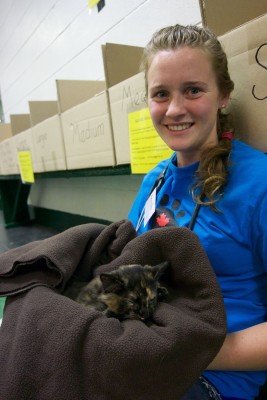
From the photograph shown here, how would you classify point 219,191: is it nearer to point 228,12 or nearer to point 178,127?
point 178,127

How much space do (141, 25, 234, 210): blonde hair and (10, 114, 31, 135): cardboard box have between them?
2024 millimetres

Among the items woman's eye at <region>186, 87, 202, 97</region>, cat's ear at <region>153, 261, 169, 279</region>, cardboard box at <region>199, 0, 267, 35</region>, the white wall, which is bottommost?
cat's ear at <region>153, 261, 169, 279</region>

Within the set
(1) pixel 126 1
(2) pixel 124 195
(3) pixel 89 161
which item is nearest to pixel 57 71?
(1) pixel 126 1

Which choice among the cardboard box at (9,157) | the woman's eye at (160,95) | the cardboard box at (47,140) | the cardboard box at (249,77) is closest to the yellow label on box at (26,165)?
the cardboard box at (47,140)

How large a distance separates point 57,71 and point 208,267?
97.4 inches

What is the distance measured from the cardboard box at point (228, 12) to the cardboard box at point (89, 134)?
18.7 inches

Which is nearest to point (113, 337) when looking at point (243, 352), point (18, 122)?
point (243, 352)

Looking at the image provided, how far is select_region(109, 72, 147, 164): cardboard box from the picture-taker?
970mm

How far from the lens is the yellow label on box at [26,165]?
199 centimetres

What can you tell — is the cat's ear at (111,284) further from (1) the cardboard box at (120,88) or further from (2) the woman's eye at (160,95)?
(1) the cardboard box at (120,88)

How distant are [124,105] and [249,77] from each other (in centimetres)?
48

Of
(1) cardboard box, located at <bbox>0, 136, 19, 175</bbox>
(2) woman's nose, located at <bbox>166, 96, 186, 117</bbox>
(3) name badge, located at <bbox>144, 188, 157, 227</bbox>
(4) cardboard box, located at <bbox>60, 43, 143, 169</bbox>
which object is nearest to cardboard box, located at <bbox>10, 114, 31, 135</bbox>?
(1) cardboard box, located at <bbox>0, 136, 19, 175</bbox>

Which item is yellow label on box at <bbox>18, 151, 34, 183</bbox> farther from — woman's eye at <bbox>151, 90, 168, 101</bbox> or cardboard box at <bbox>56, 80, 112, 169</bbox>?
woman's eye at <bbox>151, 90, 168, 101</bbox>

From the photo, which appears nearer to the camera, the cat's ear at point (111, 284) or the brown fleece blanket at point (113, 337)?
the brown fleece blanket at point (113, 337)
